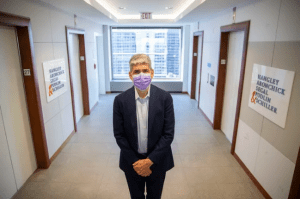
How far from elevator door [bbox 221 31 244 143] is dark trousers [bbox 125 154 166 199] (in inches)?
116

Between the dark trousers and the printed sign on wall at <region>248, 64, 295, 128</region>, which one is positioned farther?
the printed sign on wall at <region>248, 64, 295, 128</region>

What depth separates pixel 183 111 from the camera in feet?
20.7

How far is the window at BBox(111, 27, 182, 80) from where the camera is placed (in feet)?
27.8

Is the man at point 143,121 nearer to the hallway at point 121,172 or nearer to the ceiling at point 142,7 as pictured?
the hallway at point 121,172

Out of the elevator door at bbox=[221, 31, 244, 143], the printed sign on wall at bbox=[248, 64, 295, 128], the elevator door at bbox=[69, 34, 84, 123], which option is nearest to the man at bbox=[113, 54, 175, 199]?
the printed sign on wall at bbox=[248, 64, 295, 128]

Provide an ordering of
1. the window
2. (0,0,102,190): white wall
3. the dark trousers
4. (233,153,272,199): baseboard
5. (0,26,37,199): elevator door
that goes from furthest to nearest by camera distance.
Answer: the window → (0,0,102,190): white wall → (233,153,272,199): baseboard → (0,26,37,199): elevator door → the dark trousers

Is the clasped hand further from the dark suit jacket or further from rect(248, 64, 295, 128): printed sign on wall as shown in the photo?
rect(248, 64, 295, 128): printed sign on wall

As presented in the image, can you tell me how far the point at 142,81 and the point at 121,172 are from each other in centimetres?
212

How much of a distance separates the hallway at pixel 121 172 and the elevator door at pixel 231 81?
1.20 feet

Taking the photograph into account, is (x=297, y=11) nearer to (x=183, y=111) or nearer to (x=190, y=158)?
(x=190, y=158)

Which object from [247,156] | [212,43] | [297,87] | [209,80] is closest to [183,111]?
[209,80]

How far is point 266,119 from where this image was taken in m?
2.73

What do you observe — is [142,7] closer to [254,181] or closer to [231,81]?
[231,81]

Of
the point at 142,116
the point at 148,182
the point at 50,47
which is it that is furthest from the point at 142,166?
the point at 50,47
